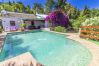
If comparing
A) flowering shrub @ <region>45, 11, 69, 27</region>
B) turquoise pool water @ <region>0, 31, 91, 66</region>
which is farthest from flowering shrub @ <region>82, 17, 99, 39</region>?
flowering shrub @ <region>45, 11, 69, 27</region>

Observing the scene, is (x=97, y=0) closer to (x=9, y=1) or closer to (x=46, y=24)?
(x=46, y=24)

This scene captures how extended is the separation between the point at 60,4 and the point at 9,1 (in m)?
36.8

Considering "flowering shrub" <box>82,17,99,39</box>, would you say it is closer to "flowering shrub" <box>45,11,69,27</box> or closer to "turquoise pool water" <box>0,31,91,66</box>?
"turquoise pool water" <box>0,31,91,66</box>

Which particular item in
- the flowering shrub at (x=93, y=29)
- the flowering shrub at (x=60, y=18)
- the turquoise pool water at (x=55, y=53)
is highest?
the flowering shrub at (x=60, y=18)

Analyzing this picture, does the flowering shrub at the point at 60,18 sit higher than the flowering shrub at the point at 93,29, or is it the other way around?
the flowering shrub at the point at 60,18

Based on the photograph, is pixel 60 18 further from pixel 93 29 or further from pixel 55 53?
pixel 55 53

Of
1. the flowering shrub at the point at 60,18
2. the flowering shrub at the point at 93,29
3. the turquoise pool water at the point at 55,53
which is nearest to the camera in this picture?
the turquoise pool water at the point at 55,53

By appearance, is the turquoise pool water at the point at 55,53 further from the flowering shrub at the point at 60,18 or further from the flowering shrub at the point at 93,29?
the flowering shrub at the point at 60,18

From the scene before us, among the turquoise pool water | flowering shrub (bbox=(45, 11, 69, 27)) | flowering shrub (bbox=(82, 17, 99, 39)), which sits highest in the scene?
flowering shrub (bbox=(45, 11, 69, 27))

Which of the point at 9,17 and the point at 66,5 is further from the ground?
the point at 66,5

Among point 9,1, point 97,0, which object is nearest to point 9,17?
point 97,0

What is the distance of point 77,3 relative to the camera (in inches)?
1857

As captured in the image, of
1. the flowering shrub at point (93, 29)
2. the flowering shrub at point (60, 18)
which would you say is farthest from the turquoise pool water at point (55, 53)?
the flowering shrub at point (60, 18)

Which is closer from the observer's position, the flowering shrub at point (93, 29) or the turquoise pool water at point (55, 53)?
the turquoise pool water at point (55, 53)
